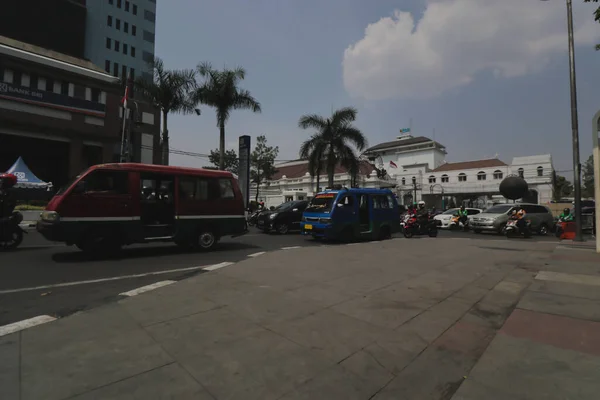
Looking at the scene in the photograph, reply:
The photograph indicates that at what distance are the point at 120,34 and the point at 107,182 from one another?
175 feet

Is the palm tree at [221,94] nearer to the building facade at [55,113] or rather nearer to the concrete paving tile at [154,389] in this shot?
the building facade at [55,113]

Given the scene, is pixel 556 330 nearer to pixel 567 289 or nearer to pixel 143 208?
pixel 567 289

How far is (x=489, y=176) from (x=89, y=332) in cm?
6632

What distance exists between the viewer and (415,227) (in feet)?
47.4

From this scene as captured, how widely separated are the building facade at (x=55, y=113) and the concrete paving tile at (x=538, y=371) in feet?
75.9

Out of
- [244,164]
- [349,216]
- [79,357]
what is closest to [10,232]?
[79,357]

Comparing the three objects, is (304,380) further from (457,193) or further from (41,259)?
(457,193)

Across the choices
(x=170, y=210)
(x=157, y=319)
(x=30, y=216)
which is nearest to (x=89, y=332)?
(x=157, y=319)

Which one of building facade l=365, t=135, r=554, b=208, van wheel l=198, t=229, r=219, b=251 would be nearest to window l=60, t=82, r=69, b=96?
van wheel l=198, t=229, r=219, b=251

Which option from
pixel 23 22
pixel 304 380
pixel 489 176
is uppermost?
pixel 23 22

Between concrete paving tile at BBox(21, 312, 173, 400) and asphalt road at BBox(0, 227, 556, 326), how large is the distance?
85 cm

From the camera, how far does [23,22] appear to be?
3469 centimetres

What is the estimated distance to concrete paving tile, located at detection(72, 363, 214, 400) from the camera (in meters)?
2.27

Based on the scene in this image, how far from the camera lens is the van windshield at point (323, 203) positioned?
12156mm
